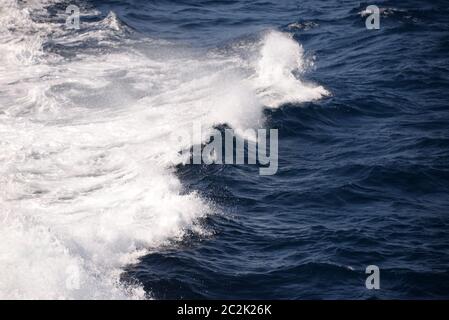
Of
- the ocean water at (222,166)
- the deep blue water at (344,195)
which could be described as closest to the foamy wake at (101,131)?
the ocean water at (222,166)

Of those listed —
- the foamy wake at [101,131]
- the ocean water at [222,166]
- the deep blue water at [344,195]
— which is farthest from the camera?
the foamy wake at [101,131]

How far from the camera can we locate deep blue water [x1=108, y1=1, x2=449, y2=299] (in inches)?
497

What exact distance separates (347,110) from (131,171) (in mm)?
7149

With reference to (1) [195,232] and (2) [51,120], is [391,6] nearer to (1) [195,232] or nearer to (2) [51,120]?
(2) [51,120]

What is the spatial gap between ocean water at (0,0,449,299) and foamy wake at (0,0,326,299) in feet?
0.18

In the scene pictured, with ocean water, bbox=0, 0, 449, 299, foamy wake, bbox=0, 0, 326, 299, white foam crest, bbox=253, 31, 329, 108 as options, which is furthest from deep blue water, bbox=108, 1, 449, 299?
foamy wake, bbox=0, 0, 326, 299

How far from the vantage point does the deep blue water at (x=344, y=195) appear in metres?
12.6

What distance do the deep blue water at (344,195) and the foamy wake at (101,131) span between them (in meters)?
0.77

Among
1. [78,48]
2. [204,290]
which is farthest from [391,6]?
[204,290]

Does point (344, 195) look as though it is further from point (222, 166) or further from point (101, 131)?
point (101, 131)

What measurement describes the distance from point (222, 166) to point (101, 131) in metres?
4.11

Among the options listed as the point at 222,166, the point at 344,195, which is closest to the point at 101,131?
the point at 222,166

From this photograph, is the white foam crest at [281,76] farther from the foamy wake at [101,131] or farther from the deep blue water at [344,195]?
the deep blue water at [344,195]

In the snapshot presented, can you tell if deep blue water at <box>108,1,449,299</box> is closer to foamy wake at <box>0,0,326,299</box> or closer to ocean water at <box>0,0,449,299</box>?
ocean water at <box>0,0,449,299</box>
